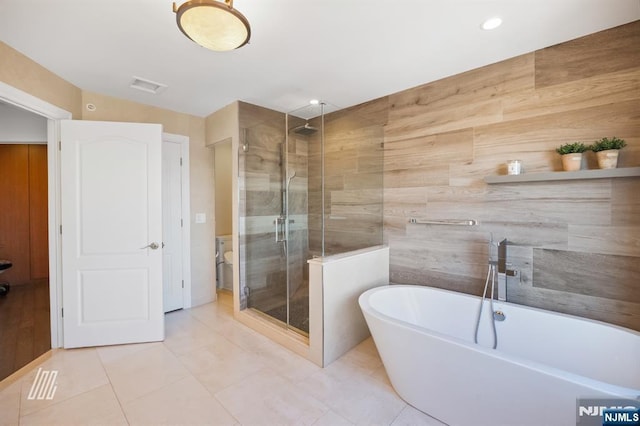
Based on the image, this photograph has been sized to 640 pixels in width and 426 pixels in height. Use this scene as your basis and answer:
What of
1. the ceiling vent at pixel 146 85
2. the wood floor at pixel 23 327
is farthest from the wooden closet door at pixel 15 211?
the ceiling vent at pixel 146 85

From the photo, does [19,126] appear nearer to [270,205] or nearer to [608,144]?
[270,205]

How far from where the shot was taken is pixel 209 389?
195 cm

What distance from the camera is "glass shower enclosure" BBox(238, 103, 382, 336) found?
3.05 metres

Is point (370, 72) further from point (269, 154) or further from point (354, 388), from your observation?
point (354, 388)

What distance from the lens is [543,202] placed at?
2.09 metres

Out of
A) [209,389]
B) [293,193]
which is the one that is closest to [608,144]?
[293,193]

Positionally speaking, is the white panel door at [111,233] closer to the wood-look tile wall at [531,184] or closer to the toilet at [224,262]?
the toilet at [224,262]

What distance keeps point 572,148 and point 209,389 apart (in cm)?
311

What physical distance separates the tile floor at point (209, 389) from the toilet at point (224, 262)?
1546mm

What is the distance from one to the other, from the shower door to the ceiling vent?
32.3 inches

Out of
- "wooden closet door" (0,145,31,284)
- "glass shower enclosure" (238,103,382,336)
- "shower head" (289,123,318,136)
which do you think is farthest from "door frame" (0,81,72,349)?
"wooden closet door" (0,145,31,284)

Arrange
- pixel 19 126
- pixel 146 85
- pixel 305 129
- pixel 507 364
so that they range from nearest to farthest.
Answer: pixel 507 364
pixel 146 85
pixel 305 129
pixel 19 126

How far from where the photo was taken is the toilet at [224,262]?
4145 millimetres

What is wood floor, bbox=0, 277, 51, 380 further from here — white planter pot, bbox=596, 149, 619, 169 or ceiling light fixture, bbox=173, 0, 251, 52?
white planter pot, bbox=596, 149, 619, 169
